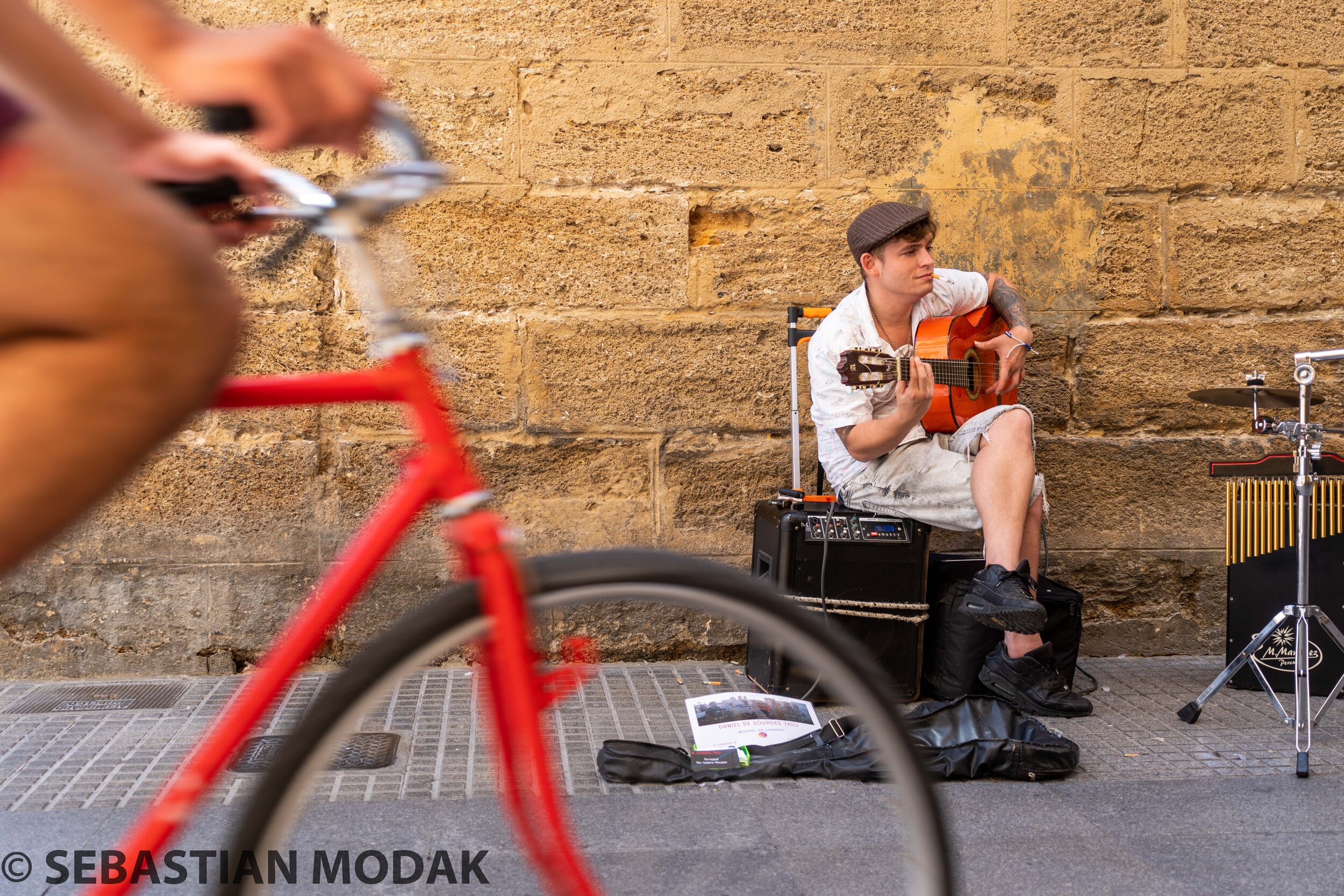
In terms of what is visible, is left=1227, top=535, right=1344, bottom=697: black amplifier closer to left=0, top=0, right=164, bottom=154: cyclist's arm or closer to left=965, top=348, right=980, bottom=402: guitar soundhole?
left=965, top=348, right=980, bottom=402: guitar soundhole

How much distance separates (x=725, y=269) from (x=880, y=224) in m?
0.65

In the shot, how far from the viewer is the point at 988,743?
10.5 ft

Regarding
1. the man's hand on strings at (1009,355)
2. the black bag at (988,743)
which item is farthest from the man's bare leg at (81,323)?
the man's hand on strings at (1009,355)

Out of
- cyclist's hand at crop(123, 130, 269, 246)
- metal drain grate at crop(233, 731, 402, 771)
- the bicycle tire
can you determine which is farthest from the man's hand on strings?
cyclist's hand at crop(123, 130, 269, 246)

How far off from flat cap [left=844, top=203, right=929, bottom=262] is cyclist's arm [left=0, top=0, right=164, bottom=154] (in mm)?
3055

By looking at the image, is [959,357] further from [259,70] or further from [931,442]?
[259,70]

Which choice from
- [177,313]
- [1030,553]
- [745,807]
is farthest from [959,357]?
[177,313]

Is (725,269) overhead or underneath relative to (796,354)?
overhead

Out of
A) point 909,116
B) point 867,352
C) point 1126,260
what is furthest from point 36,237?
point 1126,260

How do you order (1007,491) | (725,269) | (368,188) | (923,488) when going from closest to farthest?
1. (368,188)
2. (1007,491)
3. (923,488)
4. (725,269)

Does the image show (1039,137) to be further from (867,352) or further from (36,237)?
(36,237)

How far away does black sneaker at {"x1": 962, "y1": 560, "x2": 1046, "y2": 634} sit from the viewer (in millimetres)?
3686

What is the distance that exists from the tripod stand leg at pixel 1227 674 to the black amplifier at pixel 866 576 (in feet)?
2.80

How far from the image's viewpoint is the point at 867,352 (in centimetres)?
390
